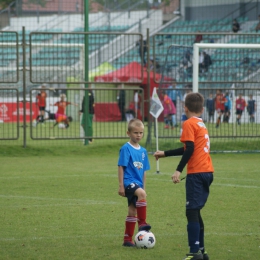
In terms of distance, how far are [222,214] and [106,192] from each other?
275 cm

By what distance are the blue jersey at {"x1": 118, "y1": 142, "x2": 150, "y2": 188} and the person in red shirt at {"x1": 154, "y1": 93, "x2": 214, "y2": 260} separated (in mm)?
836

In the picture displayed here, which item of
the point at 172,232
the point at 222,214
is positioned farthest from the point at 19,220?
the point at 222,214

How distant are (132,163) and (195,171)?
986 millimetres

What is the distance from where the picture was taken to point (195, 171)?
666 cm

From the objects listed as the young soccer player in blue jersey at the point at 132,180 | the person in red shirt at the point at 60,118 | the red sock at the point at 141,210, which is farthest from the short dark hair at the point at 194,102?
the person in red shirt at the point at 60,118

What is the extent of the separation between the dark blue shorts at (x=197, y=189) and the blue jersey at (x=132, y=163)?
35.9 inches

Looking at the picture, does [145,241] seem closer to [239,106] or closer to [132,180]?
[132,180]

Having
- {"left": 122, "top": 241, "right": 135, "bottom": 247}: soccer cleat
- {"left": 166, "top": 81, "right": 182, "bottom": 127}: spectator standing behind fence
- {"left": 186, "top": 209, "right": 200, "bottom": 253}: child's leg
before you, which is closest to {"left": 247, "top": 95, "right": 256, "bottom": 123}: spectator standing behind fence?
{"left": 166, "top": 81, "right": 182, "bottom": 127}: spectator standing behind fence

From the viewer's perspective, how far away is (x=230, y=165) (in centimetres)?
1552

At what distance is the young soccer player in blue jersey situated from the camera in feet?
24.1

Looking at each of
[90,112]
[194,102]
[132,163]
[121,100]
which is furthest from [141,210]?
[121,100]

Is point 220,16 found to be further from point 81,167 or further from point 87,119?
point 81,167

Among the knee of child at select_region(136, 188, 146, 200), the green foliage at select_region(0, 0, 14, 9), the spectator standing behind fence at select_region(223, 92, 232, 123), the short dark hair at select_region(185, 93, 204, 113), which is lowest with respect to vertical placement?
the knee of child at select_region(136, 188, 146, 200)

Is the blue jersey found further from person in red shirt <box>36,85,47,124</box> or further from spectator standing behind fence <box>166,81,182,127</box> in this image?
person in red shirt <box>36,85,47,124</box>
